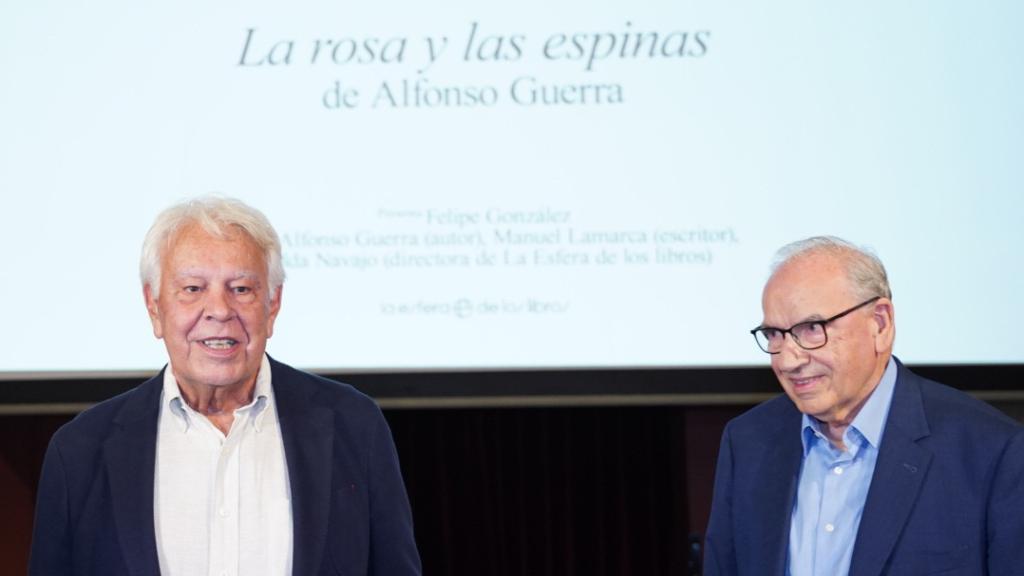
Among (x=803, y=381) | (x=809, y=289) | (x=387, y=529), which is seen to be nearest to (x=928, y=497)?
(x=803, y=381)

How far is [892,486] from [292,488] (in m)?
0.95

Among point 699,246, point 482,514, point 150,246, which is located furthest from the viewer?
point 482,514

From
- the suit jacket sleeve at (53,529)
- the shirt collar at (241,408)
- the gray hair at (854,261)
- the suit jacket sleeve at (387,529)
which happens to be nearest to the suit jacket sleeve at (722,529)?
the gray hair at (854,261)

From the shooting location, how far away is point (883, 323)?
6.73ft

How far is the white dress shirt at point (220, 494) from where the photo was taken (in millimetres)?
1954

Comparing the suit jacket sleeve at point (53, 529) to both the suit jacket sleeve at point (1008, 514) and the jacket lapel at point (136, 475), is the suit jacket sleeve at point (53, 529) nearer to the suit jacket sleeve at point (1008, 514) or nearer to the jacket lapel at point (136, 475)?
the jacket lapel at point (136, 475)

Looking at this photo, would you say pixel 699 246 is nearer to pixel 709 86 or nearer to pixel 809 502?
pixel 709 86

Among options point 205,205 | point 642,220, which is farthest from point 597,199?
point 205,205

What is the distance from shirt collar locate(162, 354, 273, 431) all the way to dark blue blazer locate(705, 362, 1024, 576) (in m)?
0.84

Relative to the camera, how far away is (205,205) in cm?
204

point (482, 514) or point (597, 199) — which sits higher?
point (597, 199)

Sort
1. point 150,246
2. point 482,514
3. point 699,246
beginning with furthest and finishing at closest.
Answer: point 482,514
point 699,246
point 150,246

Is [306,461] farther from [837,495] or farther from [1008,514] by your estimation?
→ [1008,514]

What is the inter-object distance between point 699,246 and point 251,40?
1411 millimetres
